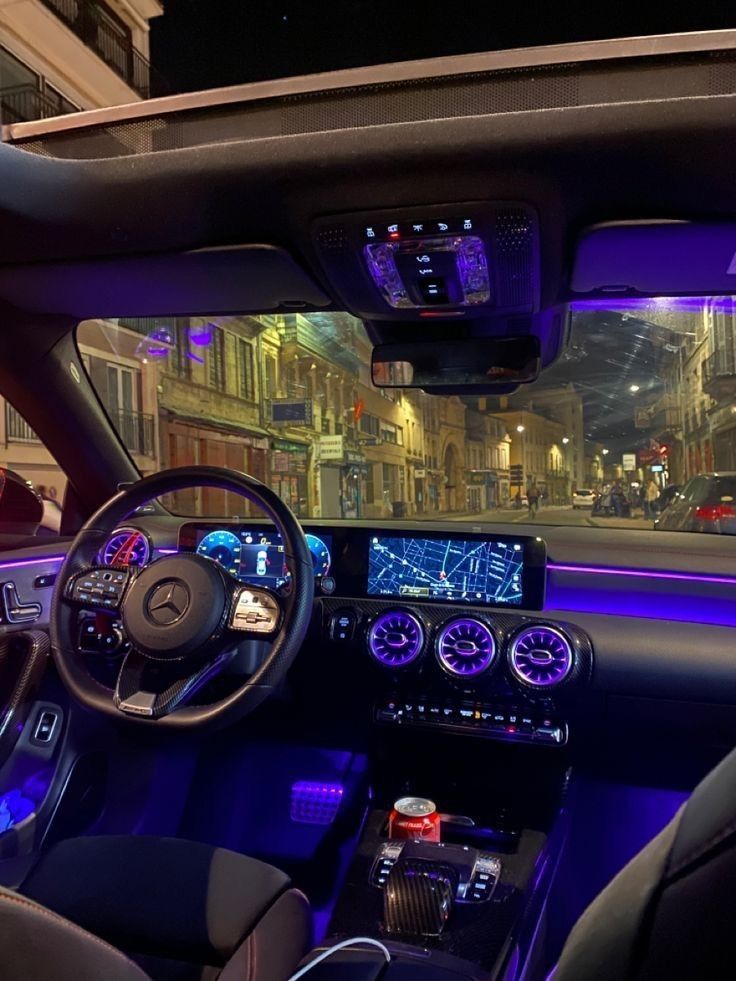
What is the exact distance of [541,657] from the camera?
2604 millimetres

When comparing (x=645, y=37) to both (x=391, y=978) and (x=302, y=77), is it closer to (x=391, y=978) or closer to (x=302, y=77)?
(x=302, y=77)

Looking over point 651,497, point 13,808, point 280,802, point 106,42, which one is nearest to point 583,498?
point 651,497

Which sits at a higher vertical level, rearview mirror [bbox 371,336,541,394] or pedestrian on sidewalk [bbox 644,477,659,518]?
rearview mirror [bbox 371,336,541,394]

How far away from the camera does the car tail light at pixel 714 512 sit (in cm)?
290

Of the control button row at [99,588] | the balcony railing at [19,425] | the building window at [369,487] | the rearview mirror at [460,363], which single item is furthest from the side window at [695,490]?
the balcony railing at [19,425]

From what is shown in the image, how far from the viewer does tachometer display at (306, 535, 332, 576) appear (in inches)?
115

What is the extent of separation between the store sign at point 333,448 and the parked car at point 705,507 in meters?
1.26

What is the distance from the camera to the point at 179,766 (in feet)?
10.4

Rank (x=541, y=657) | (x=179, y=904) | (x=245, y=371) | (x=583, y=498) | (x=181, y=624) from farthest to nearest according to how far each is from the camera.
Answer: (x=245, y=371), (x=583, y=498), (x=541, y=657), (x=181, y=624), (x=179, y=904)

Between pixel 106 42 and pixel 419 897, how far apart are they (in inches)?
791

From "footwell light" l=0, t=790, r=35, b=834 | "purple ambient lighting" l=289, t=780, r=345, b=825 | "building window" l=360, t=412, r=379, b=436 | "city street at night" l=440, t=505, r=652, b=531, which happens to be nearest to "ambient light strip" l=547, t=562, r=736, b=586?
"city street at night" l=440, t=505, r=652, b=531

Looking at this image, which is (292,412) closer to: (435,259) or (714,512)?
(435,259)

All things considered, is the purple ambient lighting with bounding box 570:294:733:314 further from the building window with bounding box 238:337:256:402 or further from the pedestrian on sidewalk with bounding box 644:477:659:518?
the building window with bounding box 238:337:256:402

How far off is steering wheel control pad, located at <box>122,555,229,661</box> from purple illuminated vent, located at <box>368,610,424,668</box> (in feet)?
2.78
